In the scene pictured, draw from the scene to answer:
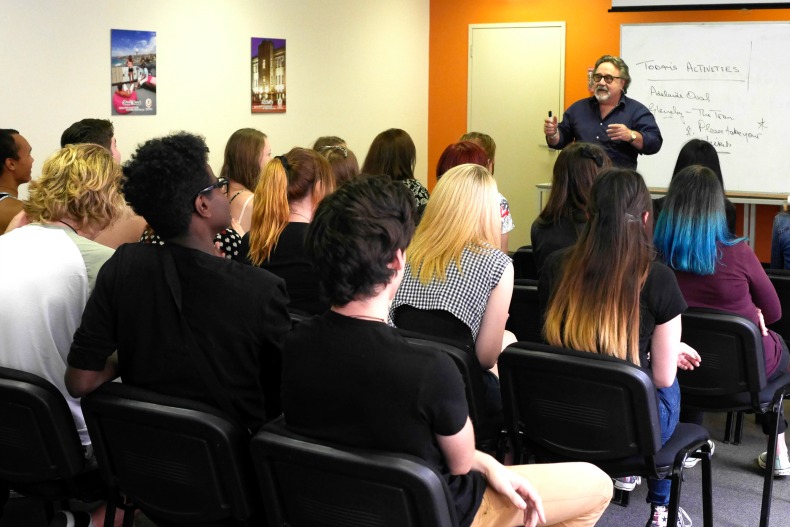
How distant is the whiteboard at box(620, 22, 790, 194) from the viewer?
6703 mm

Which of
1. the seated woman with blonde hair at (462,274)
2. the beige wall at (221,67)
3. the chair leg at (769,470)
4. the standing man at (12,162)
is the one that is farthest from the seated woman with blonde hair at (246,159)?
the chair leg at (769,470)

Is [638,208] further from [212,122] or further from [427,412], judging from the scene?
[212,122]

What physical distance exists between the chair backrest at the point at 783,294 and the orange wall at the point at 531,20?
3998 millimetres

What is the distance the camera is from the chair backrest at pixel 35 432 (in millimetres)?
2109

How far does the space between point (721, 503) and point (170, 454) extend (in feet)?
6.96

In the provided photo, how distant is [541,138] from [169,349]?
21.3 feet

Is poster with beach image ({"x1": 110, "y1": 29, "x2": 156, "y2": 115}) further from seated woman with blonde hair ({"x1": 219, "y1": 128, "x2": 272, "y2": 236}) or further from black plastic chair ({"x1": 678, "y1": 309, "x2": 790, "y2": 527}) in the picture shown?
black plastic chair ({"x1": 678, "y1": 309, "x2": 790, "y2": 527})

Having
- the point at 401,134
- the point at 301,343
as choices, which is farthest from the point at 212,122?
the point at 301,343

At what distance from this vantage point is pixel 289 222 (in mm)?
3240

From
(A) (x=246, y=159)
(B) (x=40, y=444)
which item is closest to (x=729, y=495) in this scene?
(B) (x=40, y=444)

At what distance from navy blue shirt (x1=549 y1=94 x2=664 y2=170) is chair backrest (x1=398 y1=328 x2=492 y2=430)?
10.7ft

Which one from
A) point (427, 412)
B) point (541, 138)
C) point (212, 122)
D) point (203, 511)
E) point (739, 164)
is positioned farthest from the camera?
point (541, 138)

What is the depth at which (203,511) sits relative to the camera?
78.4 inches

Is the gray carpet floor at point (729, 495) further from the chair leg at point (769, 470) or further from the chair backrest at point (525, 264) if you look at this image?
the chair backrest at point (525, 264)
